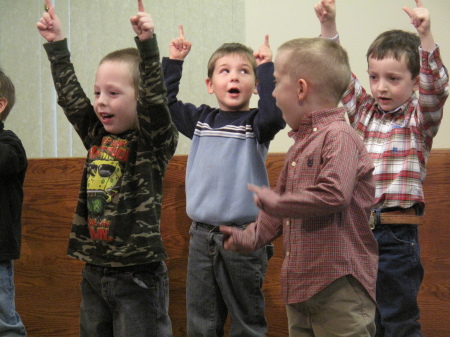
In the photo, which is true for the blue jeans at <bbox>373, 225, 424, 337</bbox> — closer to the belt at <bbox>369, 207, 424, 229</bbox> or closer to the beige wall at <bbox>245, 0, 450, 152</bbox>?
the belt at <bbox>369, 207, 424, 229</bbox>

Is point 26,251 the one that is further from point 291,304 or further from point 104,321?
point 291,304

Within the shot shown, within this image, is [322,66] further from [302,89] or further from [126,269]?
[126,269]

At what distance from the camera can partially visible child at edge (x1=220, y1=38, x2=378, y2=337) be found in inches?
57.2

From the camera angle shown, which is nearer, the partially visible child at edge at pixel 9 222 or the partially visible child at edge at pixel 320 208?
the partially visible child at edge at pixel 320 208

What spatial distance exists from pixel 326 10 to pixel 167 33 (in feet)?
5.35

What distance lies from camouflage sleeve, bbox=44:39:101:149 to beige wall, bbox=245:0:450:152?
1334mm

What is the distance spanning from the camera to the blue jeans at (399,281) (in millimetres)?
1945

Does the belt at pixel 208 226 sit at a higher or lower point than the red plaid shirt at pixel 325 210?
lower

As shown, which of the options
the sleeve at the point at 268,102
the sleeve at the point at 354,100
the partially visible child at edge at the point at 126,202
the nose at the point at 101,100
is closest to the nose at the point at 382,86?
the sleeve at the point at 354,100

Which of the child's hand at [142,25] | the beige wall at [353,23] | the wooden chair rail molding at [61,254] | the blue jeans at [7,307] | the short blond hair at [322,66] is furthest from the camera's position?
the beige wall at [353,23]

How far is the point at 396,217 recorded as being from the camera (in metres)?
1.95

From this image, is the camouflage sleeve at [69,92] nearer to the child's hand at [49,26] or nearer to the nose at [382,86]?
the child's hand at [49,26]

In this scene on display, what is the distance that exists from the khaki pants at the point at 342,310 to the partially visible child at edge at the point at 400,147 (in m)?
0.45

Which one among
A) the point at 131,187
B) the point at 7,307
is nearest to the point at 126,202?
the point at 131,187
